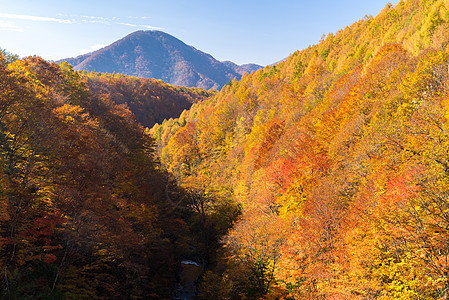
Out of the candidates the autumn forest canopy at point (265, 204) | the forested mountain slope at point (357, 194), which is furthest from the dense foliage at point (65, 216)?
the forested mountain slope at point (357, 194)

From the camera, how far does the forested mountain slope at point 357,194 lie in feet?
45.4

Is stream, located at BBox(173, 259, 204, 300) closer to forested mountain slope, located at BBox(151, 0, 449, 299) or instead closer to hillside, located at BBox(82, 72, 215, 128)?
forested mountain slope, located at BBox(151, 0, 449, 299)

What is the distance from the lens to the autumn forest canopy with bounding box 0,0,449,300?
14688 millimetres

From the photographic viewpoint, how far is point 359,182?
24062 mm

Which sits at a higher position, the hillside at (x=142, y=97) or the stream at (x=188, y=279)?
the hillside at (x=142, y=97)

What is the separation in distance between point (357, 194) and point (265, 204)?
44.2ft

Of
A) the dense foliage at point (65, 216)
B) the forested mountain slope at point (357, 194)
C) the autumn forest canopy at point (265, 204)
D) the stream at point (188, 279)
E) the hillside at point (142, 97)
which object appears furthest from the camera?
the hillside at point (142, 97)

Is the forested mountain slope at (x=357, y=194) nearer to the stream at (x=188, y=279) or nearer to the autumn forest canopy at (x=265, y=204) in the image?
the autumn forest canopy at (x=265, y=204)

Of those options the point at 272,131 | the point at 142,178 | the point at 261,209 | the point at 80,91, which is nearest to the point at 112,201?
the point at 142,178

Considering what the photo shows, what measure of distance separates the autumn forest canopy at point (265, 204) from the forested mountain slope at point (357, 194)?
15 cm

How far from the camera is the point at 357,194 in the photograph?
2133cm

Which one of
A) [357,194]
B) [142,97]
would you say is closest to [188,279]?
[357,194]

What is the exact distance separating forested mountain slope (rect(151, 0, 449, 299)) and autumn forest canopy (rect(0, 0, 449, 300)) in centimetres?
15

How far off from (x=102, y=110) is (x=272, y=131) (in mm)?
36669
